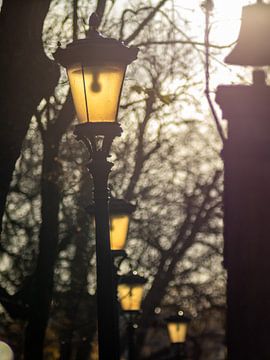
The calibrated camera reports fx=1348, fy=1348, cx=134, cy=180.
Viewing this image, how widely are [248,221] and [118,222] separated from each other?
4.21m

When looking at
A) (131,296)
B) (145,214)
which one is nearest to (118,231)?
(131,296)

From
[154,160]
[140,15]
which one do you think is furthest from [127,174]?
[140,15]

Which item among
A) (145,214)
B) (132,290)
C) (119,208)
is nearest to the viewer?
(119,208)

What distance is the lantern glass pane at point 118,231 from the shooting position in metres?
15.7

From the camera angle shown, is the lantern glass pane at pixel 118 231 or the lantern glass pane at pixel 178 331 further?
the lantern glass pane at pixel 178 331

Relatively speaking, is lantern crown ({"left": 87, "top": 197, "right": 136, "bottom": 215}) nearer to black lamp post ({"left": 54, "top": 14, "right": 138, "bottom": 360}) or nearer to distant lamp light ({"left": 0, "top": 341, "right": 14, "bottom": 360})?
distant lamp light ({"left": 0, "top": 341, "right": 14, "bottom": 360})

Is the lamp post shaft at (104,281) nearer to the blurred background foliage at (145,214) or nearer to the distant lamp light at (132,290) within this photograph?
the distant lamp light at (132,290)

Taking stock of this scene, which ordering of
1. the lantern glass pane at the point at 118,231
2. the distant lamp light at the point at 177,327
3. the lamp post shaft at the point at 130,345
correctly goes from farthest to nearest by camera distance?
the distant lamp light at the point at 177,327 → the lamp post shaft at the point at 130,345 → the lantern glass pane at the point at 118,231

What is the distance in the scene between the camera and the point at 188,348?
37438mm

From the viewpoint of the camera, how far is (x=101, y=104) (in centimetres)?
926

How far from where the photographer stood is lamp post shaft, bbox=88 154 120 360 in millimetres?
9039

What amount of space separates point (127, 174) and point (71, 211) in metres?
1.49

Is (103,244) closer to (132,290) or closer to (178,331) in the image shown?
(132,290)

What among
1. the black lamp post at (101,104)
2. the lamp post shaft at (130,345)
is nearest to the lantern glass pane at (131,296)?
the lamp post shaft at (130,345)
